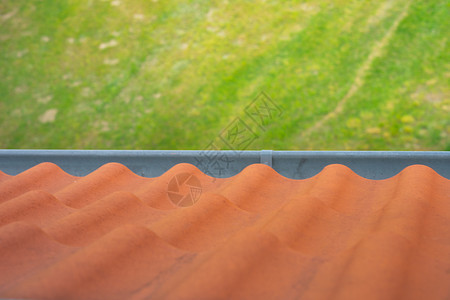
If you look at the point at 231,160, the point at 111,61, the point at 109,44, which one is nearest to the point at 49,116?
the point at 111,61

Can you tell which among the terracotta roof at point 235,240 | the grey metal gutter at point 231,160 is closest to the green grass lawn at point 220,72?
the grey metal gutter at point 231,160

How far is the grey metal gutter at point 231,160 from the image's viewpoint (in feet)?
6.32

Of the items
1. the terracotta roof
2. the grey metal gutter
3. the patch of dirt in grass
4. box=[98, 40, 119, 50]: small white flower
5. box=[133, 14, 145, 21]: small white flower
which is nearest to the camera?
the terracotta roof

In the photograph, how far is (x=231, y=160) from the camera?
2.07 meters

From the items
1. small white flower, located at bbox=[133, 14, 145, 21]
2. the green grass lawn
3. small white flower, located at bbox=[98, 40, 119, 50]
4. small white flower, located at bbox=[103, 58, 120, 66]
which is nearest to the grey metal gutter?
the green grass lawn

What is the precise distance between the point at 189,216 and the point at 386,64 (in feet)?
19.8

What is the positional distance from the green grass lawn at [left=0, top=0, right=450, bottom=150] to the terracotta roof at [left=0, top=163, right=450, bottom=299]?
183 inches

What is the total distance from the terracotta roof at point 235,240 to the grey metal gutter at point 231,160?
0.17 metres

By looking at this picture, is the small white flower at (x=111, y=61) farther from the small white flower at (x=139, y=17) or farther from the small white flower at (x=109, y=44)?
the small white flower at (x=139, y=17)

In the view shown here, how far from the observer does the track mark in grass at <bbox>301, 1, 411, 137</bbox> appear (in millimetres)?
6348

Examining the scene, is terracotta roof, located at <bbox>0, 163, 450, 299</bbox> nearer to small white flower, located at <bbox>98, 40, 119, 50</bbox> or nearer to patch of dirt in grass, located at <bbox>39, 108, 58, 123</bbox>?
patch of dirt in grass, located at <bbox>39, 108, 58, 123</bbox>

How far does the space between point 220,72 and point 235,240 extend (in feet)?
19.4

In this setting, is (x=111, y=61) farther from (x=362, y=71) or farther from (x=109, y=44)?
(x=362, y=71)

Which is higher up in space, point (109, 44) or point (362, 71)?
point (109, 44)
